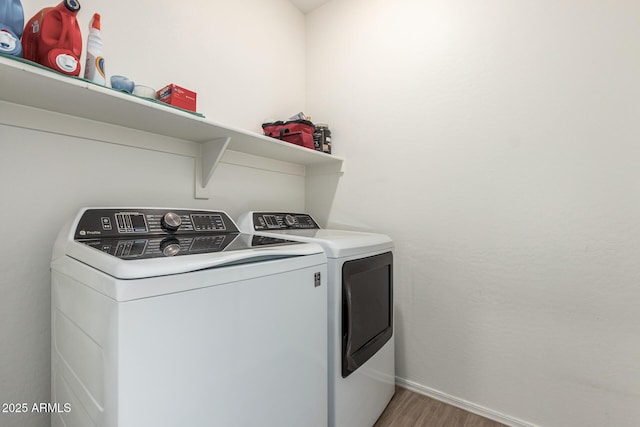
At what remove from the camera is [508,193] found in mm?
1513

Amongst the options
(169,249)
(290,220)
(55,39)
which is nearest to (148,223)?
(169,249)

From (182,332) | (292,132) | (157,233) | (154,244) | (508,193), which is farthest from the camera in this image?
(292,132)

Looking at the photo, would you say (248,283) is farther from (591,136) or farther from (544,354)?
(591,136)

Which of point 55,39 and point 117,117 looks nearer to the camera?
point 55,39

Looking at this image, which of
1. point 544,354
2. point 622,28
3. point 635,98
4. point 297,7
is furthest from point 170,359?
point 297,7

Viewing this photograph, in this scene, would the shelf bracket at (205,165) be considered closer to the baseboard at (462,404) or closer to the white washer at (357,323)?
the white washer at (357,323)

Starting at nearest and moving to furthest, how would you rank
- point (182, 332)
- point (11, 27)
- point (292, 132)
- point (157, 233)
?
point (182, 332) < point (11, 27) < point (157, 233) < point (292, 132)

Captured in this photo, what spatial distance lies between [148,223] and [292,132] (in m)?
1.00

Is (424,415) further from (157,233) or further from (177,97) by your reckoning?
(177,97)

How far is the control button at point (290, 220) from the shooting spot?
1881mm

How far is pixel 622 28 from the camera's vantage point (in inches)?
50.0

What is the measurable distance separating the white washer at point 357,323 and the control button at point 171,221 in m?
0.40

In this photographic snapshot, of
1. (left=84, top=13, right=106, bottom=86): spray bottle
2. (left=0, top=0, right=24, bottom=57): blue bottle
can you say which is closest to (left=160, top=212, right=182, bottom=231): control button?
(left=84, top=13, right=106, bottom=86): spray bottle

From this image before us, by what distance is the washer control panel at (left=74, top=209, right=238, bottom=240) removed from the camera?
1.06m
